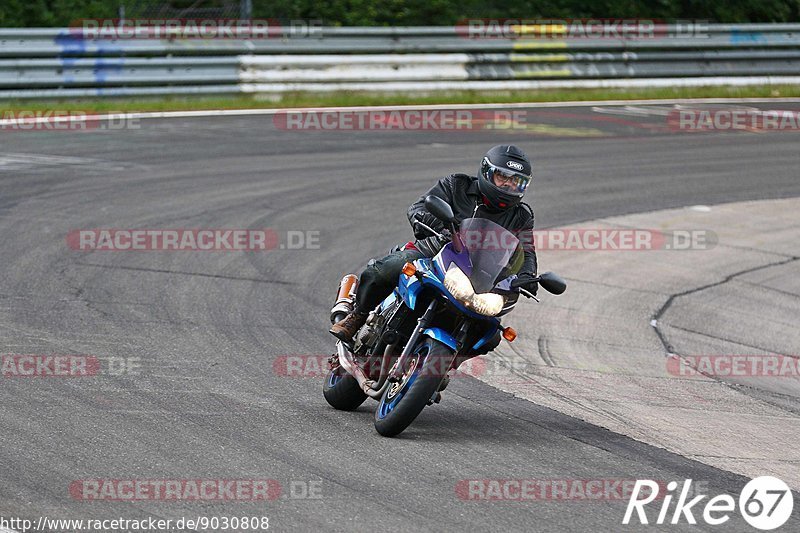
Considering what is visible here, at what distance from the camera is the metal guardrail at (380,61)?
66.6 feet

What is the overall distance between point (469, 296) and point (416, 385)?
23.6 inches

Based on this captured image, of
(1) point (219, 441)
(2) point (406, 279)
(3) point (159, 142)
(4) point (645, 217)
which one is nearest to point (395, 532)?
(1) point (219, 441)

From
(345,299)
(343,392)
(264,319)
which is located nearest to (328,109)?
(264,319)

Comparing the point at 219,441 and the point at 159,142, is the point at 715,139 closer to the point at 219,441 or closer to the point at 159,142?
the point at 159,142

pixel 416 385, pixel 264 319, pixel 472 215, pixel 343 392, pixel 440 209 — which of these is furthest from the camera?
pixel 264 319

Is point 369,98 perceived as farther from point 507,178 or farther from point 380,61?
point 507,178

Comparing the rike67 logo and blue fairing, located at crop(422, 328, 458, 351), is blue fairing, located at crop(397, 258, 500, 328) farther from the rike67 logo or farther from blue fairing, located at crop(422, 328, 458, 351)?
the rike67 logo

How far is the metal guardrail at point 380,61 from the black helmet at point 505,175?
14.9 m

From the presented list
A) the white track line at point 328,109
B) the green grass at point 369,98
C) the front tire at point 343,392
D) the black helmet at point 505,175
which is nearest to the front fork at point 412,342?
the front tire at point 343,392

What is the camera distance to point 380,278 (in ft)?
24.1

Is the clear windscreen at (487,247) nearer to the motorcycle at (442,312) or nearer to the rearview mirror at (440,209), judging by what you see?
the motorcycle at (442,312)

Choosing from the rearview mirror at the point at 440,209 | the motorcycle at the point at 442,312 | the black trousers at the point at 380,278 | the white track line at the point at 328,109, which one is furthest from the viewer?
the white track line at the point at 328,109

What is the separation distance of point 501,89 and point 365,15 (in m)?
4.31

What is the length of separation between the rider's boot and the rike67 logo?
2.12 metres
